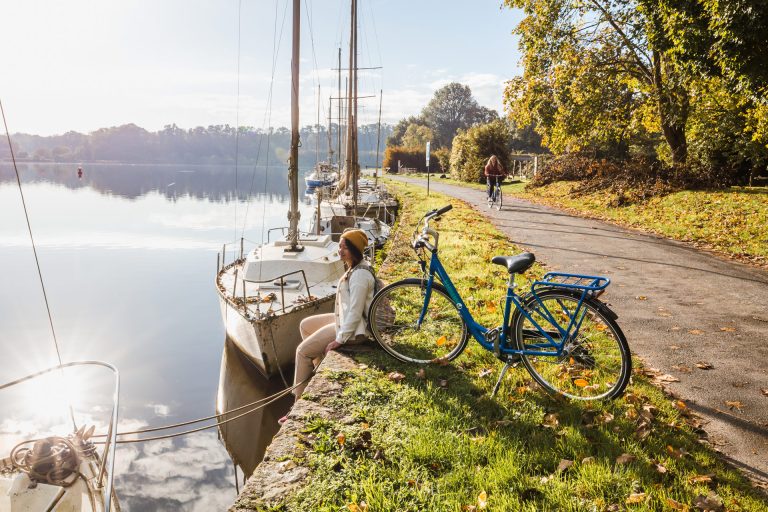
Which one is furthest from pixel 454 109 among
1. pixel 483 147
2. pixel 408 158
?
pixel 483 147

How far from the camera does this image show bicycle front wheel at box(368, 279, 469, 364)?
5.01 m

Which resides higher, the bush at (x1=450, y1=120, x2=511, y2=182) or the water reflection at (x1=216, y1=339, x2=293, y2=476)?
the bush at (x1=450, y1=120, x2=511, y2=182)

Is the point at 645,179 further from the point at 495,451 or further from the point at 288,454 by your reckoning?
the point at 288,454

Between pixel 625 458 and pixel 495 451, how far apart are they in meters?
0.88

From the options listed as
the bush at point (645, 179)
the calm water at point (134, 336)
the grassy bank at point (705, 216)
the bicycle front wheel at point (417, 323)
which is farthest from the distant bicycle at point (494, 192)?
the bicycle front wheel at point (417, 323)

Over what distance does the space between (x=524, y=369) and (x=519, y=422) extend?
3.20ft

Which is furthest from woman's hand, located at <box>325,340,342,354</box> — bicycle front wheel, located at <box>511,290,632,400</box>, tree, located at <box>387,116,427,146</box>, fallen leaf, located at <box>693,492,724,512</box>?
tree, located at <box>387,116,427,146</box>

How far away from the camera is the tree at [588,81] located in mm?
18844

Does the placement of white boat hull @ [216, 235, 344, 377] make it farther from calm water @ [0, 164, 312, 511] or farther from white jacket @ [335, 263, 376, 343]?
white jacket @ [335, 263, 376, 343]

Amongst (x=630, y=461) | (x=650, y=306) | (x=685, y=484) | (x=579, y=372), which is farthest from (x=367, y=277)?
(x=650, y=306)

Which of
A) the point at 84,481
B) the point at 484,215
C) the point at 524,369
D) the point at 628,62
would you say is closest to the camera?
the point at 84,481

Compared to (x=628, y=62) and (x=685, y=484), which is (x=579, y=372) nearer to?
(x=685, y=484)

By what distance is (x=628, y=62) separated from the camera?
64.5ft

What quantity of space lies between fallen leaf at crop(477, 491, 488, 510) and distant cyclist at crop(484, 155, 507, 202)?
→ 15390 mm
